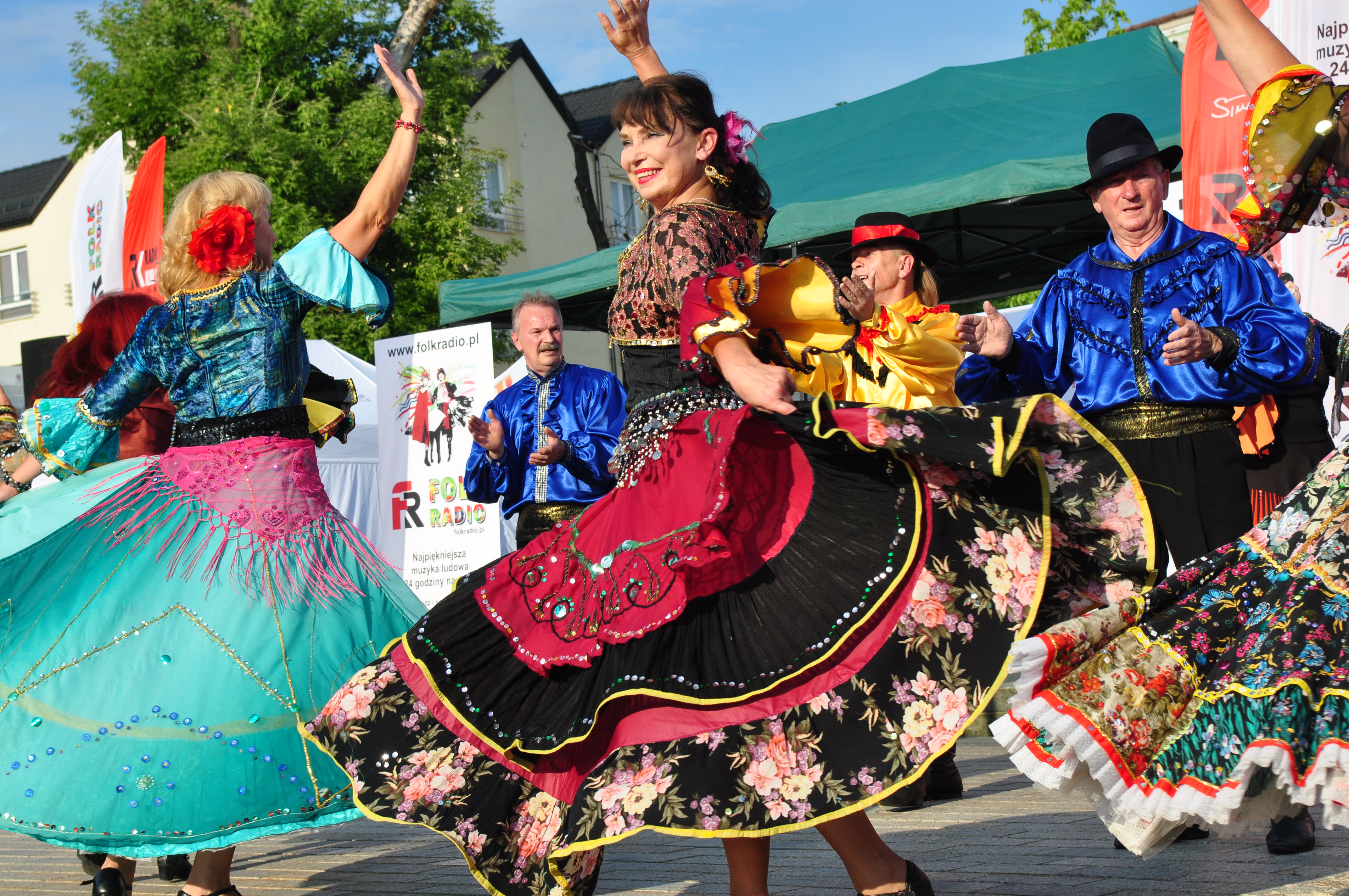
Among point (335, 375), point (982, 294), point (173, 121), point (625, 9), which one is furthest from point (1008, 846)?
point (173, 121)

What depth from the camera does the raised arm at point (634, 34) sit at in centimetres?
327

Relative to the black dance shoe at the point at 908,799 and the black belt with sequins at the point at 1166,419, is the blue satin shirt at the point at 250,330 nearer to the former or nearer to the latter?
the black belt with sequins at the point at 1166,419

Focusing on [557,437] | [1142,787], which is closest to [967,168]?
[557,437]

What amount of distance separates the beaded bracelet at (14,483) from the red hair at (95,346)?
1.04ft

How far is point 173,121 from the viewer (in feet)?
64.2

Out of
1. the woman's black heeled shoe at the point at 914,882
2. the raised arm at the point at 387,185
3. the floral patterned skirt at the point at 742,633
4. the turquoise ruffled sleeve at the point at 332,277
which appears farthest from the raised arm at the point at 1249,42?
the turquoise ruffled sleeve at the point at 332,277

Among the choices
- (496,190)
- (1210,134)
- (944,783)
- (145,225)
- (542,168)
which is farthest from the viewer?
(542,168)

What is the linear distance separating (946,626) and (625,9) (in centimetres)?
190

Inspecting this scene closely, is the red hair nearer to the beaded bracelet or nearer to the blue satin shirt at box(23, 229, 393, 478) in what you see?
the beaded bracelet

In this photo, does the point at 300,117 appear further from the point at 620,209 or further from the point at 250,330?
the point at 250,330

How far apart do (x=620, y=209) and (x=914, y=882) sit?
2792cm

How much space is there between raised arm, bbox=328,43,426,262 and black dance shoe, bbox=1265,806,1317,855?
3.12 meters

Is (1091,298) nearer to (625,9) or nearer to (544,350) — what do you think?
(625,9)

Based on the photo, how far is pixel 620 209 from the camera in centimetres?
2962
